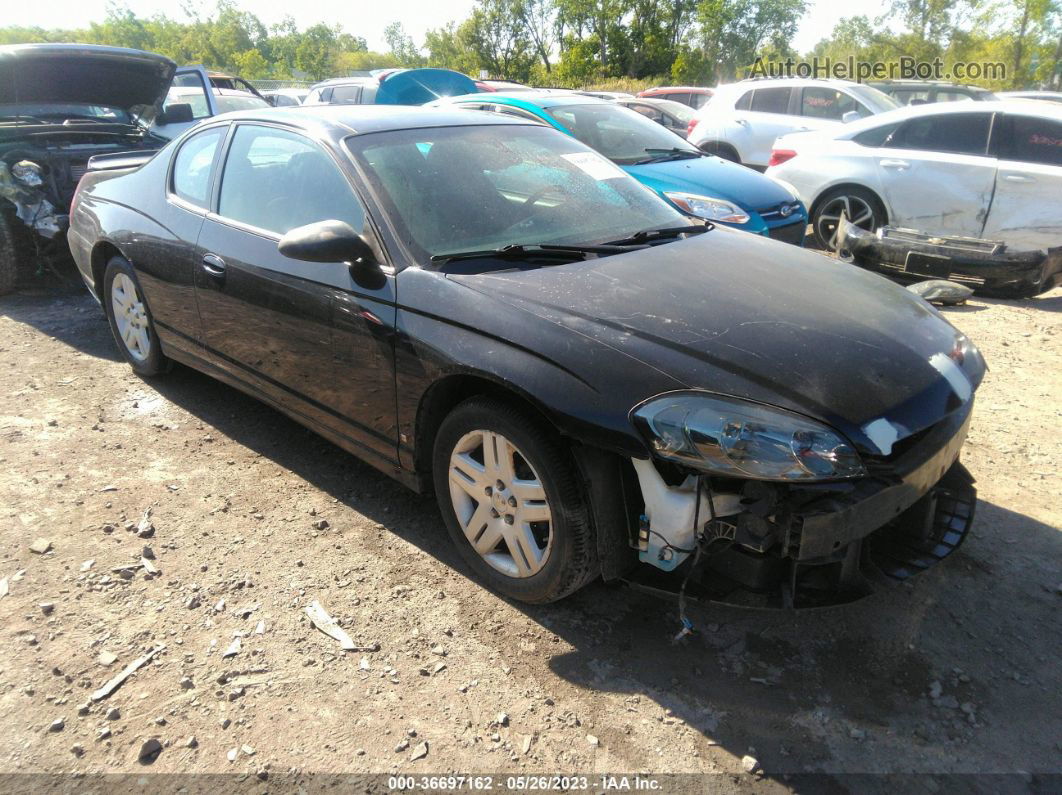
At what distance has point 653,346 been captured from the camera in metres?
2.41

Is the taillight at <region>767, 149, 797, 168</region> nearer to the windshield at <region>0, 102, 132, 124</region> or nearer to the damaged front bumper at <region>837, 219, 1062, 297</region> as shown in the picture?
the damaged front bumper at <region>837, 219, 1062, 297</region>

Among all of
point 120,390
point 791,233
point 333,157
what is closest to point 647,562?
point 333,157

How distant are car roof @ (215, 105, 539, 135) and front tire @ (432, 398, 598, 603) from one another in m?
1.49

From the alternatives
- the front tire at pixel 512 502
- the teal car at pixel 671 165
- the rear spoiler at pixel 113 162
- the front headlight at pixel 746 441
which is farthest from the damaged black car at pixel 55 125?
the front headlight at pixel 746 441

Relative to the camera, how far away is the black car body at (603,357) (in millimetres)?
2287

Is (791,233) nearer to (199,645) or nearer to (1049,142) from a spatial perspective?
(1049,142)

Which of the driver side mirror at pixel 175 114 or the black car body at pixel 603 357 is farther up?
the driver side mirror at pixel 175 114

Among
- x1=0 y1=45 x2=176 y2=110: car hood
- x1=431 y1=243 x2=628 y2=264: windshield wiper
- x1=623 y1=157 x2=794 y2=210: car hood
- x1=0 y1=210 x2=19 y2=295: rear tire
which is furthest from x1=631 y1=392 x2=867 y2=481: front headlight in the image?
x1=0 y1=45 x2=176 y2=110: car hood

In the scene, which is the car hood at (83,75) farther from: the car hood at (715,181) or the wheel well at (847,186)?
the wheel well at (847,186)

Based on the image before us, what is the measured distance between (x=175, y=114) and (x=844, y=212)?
21.0 feet

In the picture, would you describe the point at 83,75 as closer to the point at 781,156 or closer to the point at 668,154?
the point at 668,154

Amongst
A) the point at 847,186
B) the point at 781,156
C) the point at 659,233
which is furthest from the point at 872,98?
the point at 659,233

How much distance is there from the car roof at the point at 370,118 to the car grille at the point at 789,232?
3121 millimetres

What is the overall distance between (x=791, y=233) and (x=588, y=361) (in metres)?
4.82
